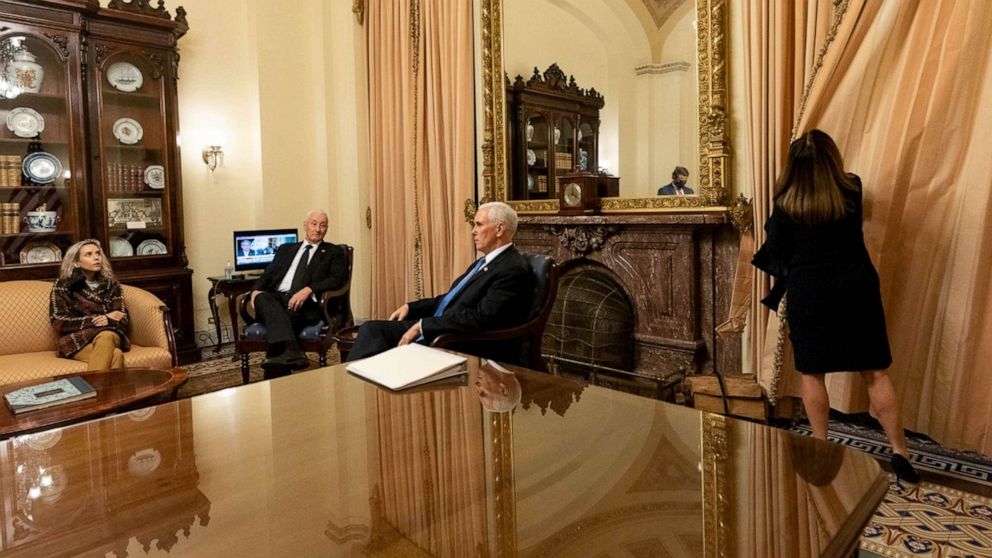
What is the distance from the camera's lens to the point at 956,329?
2783 mm

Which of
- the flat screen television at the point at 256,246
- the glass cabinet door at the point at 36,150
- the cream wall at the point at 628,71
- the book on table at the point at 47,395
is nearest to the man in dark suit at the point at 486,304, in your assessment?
the book on table at the point at 47,395

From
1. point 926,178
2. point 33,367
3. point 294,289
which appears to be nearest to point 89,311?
point 33,367

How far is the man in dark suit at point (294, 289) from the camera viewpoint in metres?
4.09

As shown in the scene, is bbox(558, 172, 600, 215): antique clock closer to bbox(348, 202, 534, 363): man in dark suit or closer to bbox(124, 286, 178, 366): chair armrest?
bbox(348, 202, 534, 363): man in dark suit

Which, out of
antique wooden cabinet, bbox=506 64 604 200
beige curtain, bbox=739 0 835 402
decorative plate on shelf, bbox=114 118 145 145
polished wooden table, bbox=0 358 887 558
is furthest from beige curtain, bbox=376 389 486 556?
decorative plate on shelf, bbox=114 118 145 145

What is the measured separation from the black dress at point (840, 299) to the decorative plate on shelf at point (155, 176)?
4.66 metres

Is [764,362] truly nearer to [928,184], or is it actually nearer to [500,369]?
[928,184]

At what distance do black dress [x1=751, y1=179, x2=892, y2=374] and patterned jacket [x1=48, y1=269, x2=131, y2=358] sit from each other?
3517 mm

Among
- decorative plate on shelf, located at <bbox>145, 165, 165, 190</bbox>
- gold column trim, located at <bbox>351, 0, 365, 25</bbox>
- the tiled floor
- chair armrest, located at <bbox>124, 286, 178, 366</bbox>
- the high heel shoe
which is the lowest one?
the tiled floor

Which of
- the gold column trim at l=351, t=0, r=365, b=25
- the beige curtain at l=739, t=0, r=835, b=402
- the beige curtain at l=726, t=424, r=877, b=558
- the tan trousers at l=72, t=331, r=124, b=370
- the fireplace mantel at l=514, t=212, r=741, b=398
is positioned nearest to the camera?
the beige curtain at l=726, t=424, r=877, b=558

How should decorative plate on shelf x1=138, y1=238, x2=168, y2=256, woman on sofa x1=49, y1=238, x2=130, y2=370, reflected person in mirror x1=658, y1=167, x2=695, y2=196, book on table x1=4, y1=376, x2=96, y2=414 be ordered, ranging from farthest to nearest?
decorative plate on shelf x1=138, y1=238, x2=168, y2=256 → reflected person in mirror x1=658, y1=167, x2=695, y2=196 → woman on sofa x1=49, y1=238, x2=130, y2=370 → book on table x1=4, y1=376, x2=96, y2=414

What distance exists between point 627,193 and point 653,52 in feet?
2.77

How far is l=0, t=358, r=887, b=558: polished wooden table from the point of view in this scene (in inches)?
37.0

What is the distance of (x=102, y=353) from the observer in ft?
11.7
